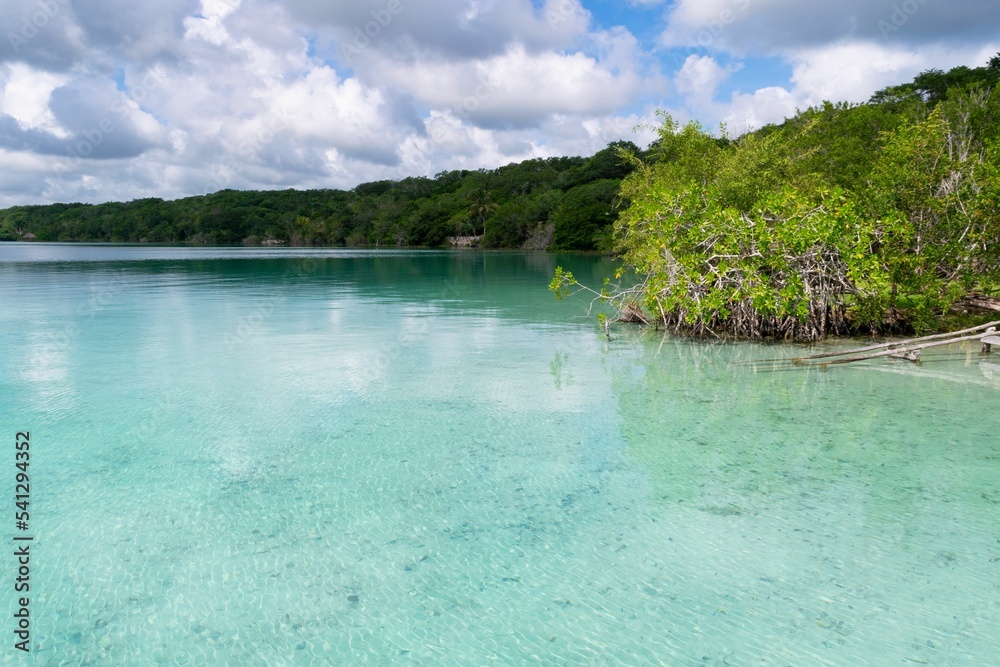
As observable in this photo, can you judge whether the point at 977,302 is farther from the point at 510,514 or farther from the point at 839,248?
the point at 510,514

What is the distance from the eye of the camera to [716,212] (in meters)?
13.0

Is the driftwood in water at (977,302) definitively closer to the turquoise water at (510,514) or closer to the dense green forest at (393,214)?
the turquoise water at (510,514)

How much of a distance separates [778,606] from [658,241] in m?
10.6

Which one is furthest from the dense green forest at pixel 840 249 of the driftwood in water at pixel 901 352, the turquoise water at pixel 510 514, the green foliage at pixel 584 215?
the green foliage at pixel 584 215

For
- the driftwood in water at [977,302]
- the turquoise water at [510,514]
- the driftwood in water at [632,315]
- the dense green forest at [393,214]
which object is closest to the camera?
the turquoise water at [510,514]

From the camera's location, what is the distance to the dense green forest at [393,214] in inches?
3688

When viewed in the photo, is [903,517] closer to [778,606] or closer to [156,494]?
[778,606]

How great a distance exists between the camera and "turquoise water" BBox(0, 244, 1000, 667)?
3.77m

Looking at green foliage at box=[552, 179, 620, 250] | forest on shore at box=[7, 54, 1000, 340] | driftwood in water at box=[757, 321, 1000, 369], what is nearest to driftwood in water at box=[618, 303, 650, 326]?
forest on shore at box=[7, 54, 1000, 340]

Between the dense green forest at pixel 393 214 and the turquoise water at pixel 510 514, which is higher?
the dense green forest at pixel 393 214

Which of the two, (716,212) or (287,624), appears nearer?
(287,624)

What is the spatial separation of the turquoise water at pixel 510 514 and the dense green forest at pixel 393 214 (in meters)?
64.5

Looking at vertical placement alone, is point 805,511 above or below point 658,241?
below

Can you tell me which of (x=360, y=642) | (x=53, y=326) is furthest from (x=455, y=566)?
(x=53, y=326)
